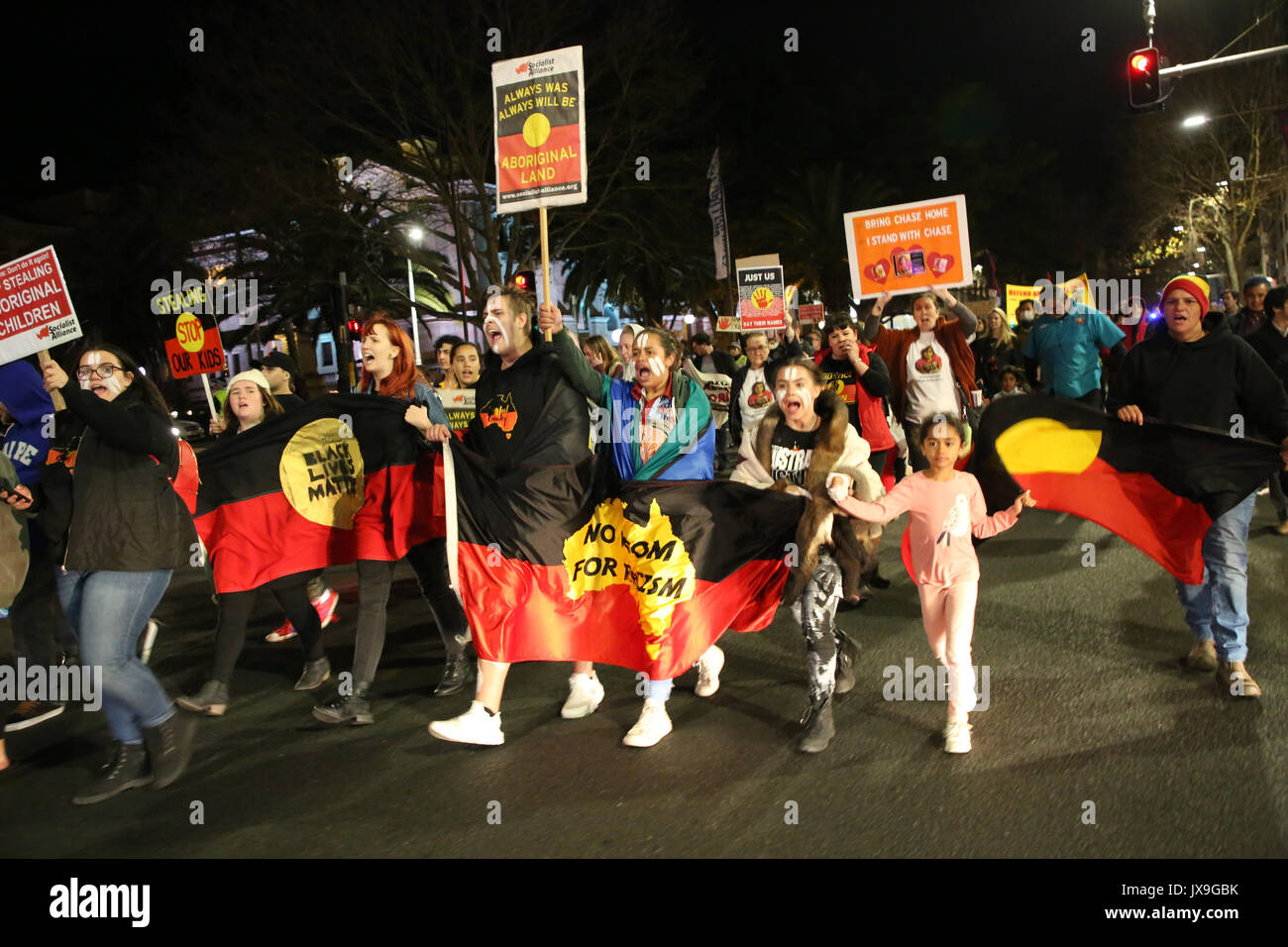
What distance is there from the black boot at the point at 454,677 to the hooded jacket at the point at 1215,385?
13.2 ft

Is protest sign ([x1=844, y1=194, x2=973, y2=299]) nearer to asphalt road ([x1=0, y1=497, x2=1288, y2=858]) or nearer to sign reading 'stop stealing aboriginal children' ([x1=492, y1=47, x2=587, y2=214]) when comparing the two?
sign reading 'stop stealing aboriginal children' ([x1=492, y1=47, x2=587, y2=214])

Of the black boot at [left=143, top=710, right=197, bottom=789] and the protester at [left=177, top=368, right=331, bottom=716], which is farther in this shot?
the protester at [left=177, top=368, right=331, bottom=716]

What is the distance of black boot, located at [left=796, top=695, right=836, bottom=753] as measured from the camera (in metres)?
4.43

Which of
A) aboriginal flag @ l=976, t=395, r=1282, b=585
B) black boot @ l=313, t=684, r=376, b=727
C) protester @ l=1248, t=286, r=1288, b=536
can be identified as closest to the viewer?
aboriginal flag @ l=976, t=395, r=1282, b=585

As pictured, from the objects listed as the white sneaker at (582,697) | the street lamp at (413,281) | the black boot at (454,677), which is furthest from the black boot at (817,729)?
the street lamp at (413,281)

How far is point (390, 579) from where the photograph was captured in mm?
5539

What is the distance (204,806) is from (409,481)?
6.79 feet

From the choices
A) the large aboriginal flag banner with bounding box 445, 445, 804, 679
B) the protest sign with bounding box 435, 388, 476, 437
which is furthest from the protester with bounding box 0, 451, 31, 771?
the protest sign with bounding box 435, 388, 476, 437

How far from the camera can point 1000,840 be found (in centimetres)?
351

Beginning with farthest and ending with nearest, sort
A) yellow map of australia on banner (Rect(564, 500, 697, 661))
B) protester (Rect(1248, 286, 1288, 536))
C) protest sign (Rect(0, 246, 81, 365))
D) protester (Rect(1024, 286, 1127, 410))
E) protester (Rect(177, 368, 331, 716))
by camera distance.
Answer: protester (Rect(1024, 286, 1127, 410)), protester (Rect(1248, 286, 1288, 536)), protest sign (Rect(0, 246, 81, 365)), protester (Rect(177, 368, 331, 716)), yellow map of australia on banner (Rect(564, 500, 697, 661))

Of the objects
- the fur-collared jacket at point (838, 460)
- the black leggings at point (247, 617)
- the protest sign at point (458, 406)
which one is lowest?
the black leggings at point (247, 617)

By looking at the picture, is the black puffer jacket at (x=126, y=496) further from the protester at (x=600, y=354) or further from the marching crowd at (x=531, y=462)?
the protester at (x=600, y=354)

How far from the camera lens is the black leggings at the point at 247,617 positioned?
5.55 m
